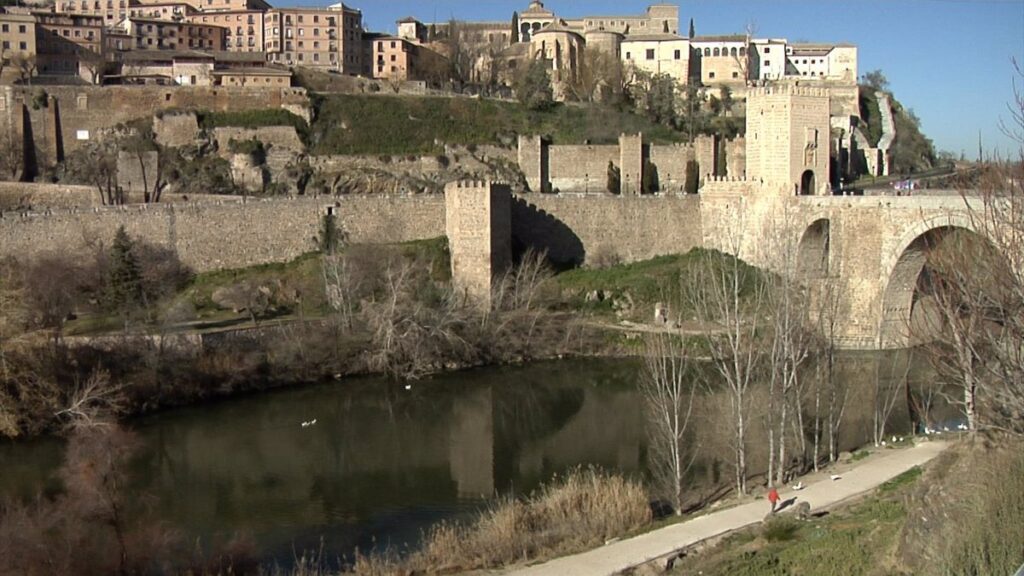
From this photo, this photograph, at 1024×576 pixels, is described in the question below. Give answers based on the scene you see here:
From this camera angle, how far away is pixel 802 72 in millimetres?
60188

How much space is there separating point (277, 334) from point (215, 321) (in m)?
2.07

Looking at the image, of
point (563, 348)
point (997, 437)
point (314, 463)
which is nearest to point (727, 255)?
point (563, 348)

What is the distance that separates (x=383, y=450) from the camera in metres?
20.1

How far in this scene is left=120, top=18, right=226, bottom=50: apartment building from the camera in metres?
56.0

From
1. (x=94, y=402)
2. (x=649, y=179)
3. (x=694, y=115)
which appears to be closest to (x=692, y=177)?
(x=649, y=179)

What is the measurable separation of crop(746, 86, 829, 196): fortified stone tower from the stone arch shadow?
6.43 m

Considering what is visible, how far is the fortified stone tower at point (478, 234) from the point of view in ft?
99.3

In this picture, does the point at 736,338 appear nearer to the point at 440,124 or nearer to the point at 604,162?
the point at 604,162

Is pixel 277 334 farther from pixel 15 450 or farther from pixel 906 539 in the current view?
pixel 906 539

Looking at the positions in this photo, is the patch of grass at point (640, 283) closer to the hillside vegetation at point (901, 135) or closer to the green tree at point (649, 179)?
the green tree at point (649, 179)

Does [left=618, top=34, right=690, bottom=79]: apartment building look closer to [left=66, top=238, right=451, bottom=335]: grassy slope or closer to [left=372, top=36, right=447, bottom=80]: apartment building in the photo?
[left=372, top=36, right=447, bottom=80]: apartment building

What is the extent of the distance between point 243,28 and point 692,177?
3035cm

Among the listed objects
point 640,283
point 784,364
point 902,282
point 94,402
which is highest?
point 902,282

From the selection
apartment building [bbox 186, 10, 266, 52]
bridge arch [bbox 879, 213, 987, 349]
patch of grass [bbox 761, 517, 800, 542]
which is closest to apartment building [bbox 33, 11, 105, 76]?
apartment building [bbox 186, 10, 266, 52]
